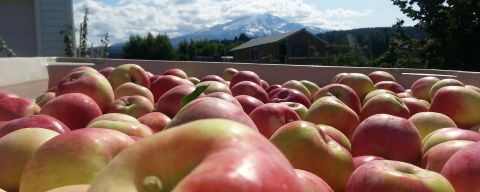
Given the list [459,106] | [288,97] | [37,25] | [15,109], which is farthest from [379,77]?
[37,25]

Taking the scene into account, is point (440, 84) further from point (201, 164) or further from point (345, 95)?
point (201, 164)

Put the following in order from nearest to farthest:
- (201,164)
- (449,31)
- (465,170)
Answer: (201,164)
(465,170)
(449,31)

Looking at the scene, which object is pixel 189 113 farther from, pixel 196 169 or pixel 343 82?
pixel 343 82

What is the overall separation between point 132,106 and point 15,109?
533 mm

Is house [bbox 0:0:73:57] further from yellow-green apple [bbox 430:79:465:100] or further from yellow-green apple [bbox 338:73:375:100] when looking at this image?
yellow-green apple [bbox 430:79:465:100]

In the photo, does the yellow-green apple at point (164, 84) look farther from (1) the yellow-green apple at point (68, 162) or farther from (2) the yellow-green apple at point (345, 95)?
(1) the yellow-green apple at point (68, 162)

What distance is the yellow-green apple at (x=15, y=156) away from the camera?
1.58m

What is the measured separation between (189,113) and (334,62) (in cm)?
2727

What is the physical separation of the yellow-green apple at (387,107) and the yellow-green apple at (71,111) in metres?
1.38

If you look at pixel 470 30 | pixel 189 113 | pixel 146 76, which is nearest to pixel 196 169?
pixel 189 113

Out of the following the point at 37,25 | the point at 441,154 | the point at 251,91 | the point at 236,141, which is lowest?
the point at 441,154

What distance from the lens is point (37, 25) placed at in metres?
12.3

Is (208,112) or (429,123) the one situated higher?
(208,112)

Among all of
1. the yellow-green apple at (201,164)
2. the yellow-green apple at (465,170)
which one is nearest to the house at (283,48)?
the yellow-green apple at (465,170)
